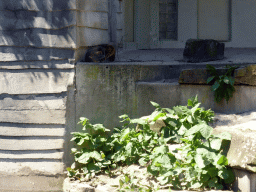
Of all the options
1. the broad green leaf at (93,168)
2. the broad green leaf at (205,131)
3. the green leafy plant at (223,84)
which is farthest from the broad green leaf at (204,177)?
the broad green leaf at (93,168)

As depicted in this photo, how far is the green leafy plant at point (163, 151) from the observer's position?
3.14 m

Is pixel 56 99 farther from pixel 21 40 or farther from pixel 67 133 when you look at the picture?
pixel 21 40

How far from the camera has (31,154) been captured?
452 cm

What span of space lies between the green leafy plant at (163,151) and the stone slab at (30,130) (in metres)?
0.24

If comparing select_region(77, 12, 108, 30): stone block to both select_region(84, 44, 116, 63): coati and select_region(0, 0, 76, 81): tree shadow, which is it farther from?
select_region(84, 44, 116, 63): coati

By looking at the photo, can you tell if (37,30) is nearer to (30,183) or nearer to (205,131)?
(30,183)

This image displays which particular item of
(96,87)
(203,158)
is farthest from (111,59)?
(203,158)

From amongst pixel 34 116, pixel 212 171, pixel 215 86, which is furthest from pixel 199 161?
pixel 34 116

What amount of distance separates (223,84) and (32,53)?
8.19ft

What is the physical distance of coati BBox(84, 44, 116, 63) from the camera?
469 cm

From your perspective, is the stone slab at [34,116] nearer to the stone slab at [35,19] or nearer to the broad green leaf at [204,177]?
the stone slab at [35,19]

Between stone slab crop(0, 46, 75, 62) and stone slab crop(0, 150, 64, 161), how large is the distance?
1.25 metres

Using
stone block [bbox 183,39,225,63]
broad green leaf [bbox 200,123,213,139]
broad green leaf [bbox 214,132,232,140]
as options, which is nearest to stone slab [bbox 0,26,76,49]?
stone block [bbox 183,39,225,63]

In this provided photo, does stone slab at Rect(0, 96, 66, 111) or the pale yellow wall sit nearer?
stone slab at Rect(0, 96, 66, 111)
